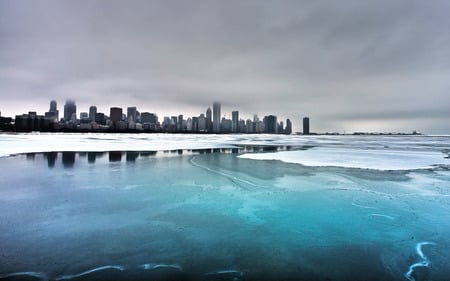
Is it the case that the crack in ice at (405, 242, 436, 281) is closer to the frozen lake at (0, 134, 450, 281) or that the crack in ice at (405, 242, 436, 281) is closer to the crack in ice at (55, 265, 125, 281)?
the frozen lake at (0, 134, 450, 281)

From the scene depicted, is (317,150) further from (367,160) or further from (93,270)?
(93,270)

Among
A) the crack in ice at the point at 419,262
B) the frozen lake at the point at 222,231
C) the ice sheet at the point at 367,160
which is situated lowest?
the crack in ice at the point at 419,262

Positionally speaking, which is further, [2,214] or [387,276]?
[2,214]

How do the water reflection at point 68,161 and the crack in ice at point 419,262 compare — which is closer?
the crack in ice at point 419,262

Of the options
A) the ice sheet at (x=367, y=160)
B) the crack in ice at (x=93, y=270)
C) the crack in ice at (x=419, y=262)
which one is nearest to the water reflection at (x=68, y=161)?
the ice sheet at (x=367, y=160)

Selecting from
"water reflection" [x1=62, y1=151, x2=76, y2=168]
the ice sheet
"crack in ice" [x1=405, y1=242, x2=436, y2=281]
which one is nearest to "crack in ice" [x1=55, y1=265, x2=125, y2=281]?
"crack in ice" [x1=405, y1=242, x2=436, y2=281]

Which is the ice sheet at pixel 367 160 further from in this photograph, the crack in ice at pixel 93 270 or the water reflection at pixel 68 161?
the crack in ice at pixel 93 270

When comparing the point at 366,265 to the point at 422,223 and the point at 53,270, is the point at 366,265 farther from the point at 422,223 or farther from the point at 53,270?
the point at 53,270

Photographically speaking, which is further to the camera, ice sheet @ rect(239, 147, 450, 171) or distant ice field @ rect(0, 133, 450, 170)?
distant ice field @ rect(0, 133, 450, 170)

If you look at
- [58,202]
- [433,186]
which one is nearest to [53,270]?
[58,202]

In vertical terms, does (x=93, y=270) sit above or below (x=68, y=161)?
below

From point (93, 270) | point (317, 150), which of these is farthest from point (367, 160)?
point (93, 270)
